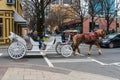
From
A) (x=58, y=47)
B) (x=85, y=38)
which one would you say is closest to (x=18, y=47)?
(x=58, y=47)

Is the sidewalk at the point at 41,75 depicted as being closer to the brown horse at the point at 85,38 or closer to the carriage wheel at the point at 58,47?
the carriage wheel at the point at 58,47

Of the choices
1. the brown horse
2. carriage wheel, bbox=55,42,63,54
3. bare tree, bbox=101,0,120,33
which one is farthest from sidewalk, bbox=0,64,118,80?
bare tree, bbox=101,0,120,33

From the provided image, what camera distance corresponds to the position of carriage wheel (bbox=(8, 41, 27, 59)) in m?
18.7

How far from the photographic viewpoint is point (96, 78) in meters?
11.7

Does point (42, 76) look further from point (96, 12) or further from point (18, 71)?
point (96, 12)

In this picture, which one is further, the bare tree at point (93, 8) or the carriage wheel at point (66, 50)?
the bare tree at point (93, 8)

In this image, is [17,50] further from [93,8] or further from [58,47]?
[93,8]

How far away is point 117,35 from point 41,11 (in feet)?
42.0

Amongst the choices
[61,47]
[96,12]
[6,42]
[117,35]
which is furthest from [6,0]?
[96,12]

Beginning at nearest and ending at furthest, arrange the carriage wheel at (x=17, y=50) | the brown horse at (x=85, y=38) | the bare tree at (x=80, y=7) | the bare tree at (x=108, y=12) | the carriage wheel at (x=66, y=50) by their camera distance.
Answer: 1. the carriage wheel at (x=17, y=50)
2. the carriage wheel at (x=66, y=50)
3. the brown horse at (x=85, y=38)
4. the bare tree at (x=108, y=12)
5. the bare tree at (x=80, y=7)

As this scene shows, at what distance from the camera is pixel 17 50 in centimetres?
1881

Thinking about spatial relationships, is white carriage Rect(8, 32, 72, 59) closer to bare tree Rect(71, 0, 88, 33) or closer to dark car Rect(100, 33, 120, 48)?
dark car Rect(100, 33, 120, 48)

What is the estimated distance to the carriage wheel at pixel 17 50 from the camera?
18703mm

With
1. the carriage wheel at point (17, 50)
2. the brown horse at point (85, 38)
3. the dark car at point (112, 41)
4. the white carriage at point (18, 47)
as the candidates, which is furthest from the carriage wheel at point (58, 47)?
the dark car at point (112, 41)
